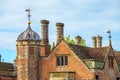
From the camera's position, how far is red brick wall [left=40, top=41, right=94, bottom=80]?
172ft

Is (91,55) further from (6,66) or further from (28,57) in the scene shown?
(6,66)

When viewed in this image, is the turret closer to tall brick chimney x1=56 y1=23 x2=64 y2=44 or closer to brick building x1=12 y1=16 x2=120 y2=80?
brick building x1=12 y1=16 x2=120 y2=80

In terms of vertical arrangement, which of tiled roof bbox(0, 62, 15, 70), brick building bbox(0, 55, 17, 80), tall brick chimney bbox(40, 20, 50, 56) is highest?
tall brick chimney bbox(40, 20, 50, 56)

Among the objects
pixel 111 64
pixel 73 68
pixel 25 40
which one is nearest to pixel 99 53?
pixel 111 64

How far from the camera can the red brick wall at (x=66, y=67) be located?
52406 mm

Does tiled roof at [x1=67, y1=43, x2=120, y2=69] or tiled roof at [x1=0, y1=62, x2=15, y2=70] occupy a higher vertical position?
tiled roof at [x1=67, y1=43, x2=120, y2=69]

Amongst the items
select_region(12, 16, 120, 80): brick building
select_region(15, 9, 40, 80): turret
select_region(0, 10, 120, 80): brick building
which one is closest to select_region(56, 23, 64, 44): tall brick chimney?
select_region(0, 10, 120, 80): brick building

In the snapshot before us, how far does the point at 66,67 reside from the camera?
53.3 metres

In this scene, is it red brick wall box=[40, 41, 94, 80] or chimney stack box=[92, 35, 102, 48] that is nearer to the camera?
red brick wall box=[40, 41, 94, 80]

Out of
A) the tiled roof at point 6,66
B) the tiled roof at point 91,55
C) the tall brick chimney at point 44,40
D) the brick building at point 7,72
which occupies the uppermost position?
the tall brick chimney at point 44,40

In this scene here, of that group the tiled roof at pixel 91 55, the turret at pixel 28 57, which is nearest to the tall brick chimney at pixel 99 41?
the tiled roof at pixel 91 55

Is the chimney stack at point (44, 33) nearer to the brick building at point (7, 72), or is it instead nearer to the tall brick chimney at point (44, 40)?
the tall brick chimney at point (44, 40)

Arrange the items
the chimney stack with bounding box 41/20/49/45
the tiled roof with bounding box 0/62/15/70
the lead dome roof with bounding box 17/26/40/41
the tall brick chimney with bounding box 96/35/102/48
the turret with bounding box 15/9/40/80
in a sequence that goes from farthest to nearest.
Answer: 1. the tall brick chimney with bounding box 96/35/102/48
2. the tiled roof with bounding box 0/62/15/70
3. the chimney stack with bounding box 41/20/49/45
4. the lead dome roof with bounding box 17/26/40/41
5. the turret with bounding box 15/9/40/80

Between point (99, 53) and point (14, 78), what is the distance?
34.8 ft
